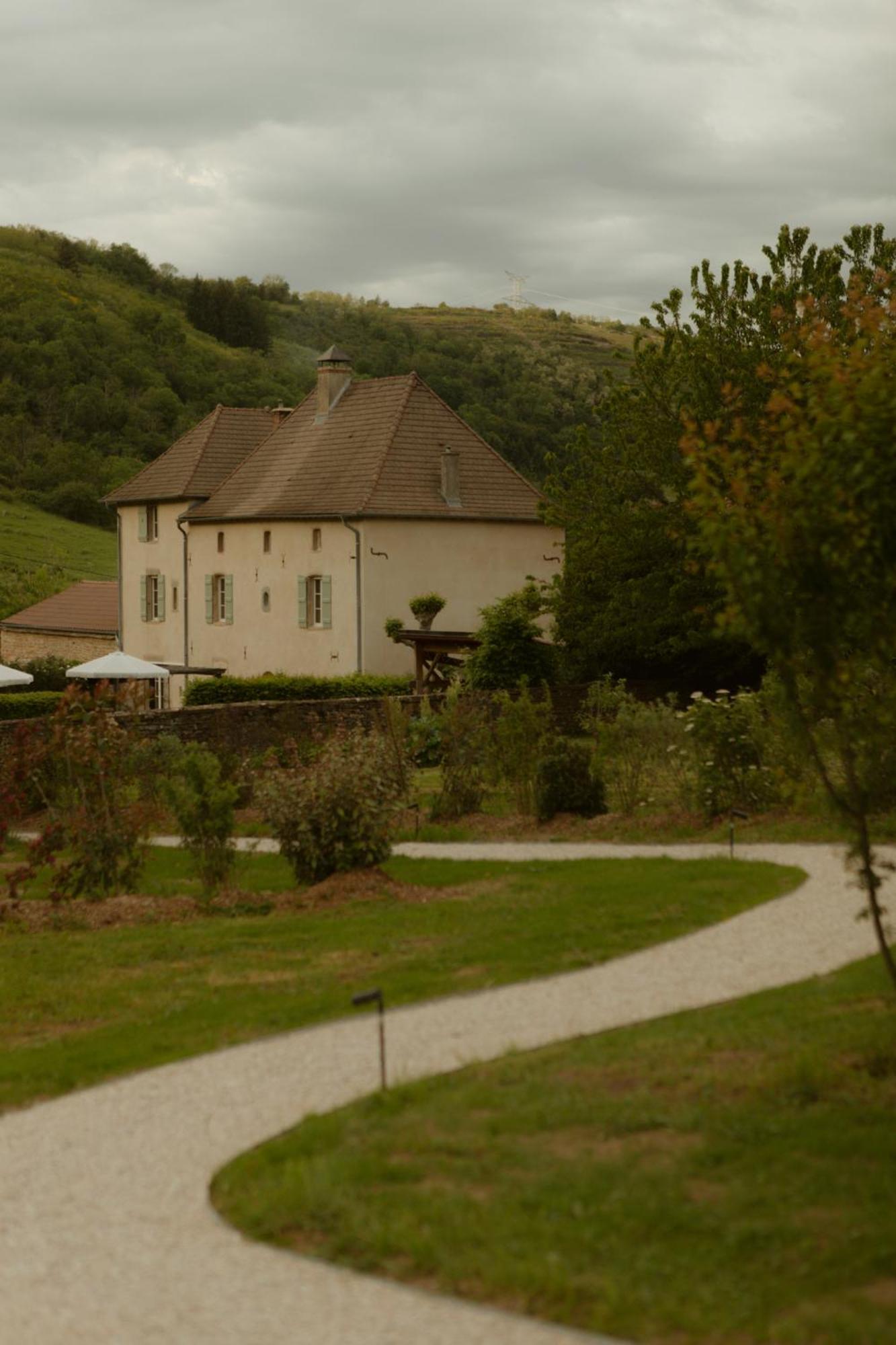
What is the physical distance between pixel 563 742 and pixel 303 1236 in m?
12.9

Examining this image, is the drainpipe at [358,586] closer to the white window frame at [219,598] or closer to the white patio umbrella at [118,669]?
the white window frame at [219,598]

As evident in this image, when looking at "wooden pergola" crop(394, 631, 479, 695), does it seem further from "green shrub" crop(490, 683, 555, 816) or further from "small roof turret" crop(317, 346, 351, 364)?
"green shrub" crop(490, 683, 555, 816)

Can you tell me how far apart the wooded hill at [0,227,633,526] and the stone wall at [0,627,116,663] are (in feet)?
76.3

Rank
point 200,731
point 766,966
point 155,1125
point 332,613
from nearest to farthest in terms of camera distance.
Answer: point 155,1125, point 766,966, point 200,731, point 332,613

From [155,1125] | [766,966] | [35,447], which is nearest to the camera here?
[155,1125]

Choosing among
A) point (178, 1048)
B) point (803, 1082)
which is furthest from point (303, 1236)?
point (178, 1048)

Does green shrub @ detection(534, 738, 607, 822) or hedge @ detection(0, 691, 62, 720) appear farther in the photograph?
hedge @ detection(0, 691, 62, 720)

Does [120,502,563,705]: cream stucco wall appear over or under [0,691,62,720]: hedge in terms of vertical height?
over

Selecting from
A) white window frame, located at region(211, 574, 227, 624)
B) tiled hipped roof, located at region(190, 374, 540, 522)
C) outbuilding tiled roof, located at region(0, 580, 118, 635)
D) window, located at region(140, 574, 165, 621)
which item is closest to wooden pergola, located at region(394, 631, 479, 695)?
tiled hipped roof, located at region(190, 374, 540, 522)

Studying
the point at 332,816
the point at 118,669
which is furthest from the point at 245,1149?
the point at 118,669

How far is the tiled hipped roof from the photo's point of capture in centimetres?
4419

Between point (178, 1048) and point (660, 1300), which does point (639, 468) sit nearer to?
point (178, 1048)

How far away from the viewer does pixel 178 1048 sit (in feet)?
32.0

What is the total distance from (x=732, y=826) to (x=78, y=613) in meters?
43.5
